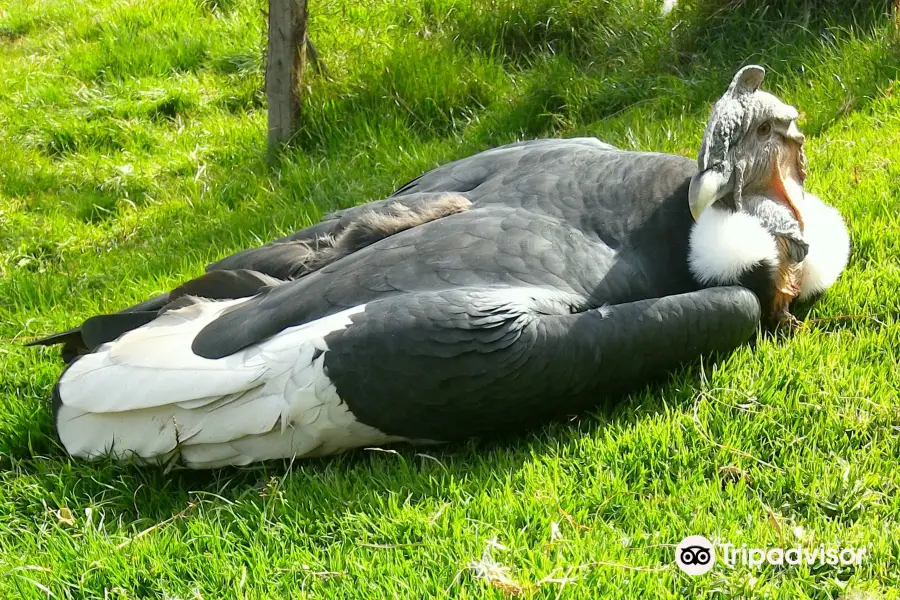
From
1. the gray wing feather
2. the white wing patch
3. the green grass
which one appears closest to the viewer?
the green grass

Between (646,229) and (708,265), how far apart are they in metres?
0.27

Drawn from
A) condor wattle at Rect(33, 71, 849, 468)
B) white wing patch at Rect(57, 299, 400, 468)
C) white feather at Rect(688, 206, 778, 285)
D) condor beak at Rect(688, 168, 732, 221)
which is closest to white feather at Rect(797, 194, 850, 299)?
condor wattle at Rect(33, 71, 849, 468)

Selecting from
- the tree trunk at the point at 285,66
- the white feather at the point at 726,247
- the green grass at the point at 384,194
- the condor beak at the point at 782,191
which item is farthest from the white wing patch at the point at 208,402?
the tree trunk at the point at 285,66

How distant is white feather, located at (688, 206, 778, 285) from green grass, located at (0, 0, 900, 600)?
11.7 inches

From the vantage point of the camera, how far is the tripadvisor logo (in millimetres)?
2537

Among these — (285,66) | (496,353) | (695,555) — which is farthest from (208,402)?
(285,66)

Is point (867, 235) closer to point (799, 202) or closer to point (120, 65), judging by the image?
point (799, 202)

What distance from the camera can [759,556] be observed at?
2568 mm

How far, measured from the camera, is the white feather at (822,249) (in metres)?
3.57

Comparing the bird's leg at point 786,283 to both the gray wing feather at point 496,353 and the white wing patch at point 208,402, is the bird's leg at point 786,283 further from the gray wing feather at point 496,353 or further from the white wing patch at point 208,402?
the white wing patch at point 208,402

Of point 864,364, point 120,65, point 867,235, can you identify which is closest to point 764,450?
point 864,364

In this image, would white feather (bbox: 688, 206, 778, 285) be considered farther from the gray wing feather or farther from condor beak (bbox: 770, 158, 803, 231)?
condor beak (bbox: 770, 158, 803, 231)

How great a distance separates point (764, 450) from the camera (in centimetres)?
296

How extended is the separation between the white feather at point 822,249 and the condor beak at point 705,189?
51cm
